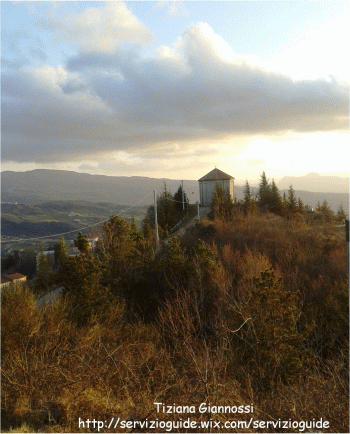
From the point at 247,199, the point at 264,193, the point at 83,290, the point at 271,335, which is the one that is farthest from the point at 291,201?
the point at 271,335

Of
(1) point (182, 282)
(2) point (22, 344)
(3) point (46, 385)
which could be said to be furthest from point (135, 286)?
(3) point (46, 385)

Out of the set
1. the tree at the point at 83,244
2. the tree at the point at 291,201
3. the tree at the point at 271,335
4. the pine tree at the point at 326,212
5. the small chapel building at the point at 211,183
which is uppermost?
the small chapel building at the point at 211,183

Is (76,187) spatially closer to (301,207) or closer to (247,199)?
(247,199)

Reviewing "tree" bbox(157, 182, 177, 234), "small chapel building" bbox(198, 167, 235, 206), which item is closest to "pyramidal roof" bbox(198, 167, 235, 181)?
"small chapel building" bbox(198, 167, 235, 206)

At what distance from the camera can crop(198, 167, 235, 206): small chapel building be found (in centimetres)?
4206

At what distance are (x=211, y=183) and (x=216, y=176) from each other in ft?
2.89

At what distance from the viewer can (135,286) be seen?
22359 mm

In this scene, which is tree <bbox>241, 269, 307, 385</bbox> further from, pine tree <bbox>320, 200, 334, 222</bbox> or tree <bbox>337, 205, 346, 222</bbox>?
tree <bbox>337, 205, 346, 222</bbox>

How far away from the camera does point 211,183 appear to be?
4225 cm

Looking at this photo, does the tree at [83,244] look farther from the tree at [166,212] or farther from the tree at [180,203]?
the tree at [180,203]

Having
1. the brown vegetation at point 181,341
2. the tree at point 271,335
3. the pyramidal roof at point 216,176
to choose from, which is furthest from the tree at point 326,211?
the tree at point 271,335

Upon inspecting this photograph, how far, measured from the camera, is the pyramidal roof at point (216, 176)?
42125 millimetres

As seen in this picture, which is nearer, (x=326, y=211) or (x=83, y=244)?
(x=83, y=244)

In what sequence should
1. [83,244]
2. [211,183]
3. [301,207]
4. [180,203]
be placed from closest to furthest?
[83,244], [301,207], [211,183], [180,203]
